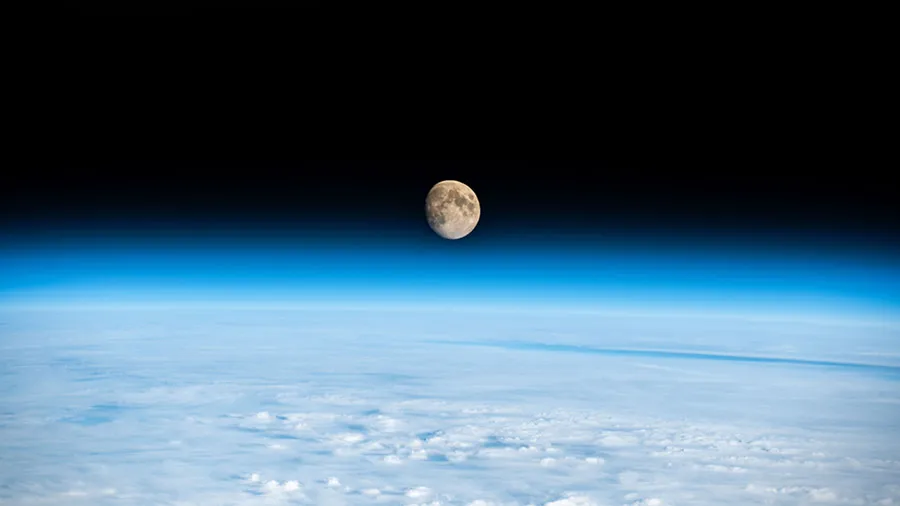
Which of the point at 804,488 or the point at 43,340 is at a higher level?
the point at 43,340

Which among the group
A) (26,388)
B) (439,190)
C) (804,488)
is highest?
(439,190)

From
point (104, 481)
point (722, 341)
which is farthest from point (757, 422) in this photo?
point (722, 341)

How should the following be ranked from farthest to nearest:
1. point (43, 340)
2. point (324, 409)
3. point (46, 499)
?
point (43, 340), point (324, 409), point (46, 499)

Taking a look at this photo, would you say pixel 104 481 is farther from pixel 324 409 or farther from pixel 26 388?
pixel 26 388

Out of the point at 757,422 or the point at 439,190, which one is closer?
the point at 439,190

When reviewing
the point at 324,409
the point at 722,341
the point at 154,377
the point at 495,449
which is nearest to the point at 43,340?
the point at 154,377

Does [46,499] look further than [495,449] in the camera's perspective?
No

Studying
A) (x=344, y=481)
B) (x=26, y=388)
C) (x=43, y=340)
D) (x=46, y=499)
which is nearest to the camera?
(x=46, y=499)

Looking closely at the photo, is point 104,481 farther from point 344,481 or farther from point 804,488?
point 804,488

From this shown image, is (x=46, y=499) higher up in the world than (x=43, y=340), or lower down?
lower down
